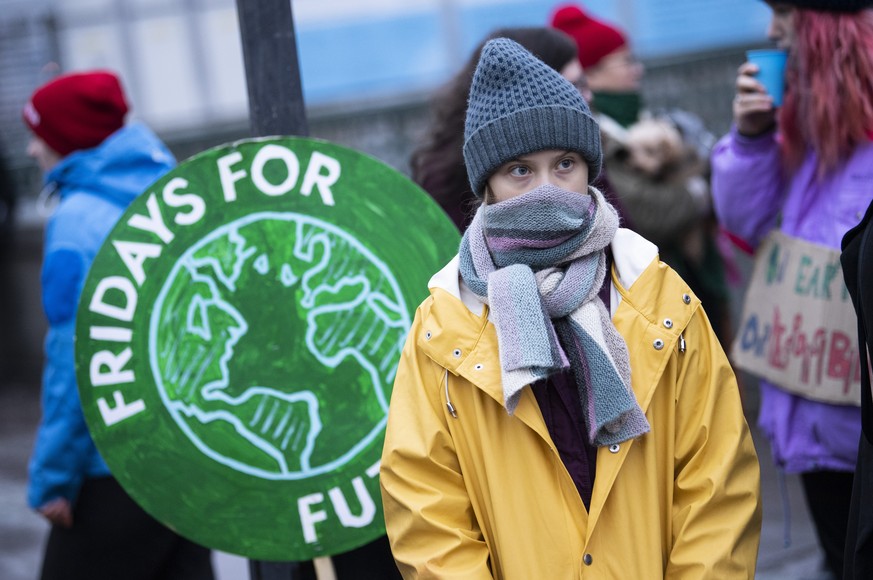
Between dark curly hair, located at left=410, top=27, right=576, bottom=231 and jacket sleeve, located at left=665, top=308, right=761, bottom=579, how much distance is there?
1151 millimetres

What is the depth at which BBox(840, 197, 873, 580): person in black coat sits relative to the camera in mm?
2359

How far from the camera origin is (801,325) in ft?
11.2

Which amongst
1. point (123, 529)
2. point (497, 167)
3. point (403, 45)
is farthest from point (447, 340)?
point (403, 45)

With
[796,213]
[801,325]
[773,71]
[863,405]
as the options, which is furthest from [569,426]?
[773,71]

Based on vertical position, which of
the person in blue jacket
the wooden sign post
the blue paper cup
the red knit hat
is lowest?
the person in blue jacket

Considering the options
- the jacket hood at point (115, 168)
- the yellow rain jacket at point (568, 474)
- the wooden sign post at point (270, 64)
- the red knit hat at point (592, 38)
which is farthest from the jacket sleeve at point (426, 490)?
the red knit hat at point (592, 38)

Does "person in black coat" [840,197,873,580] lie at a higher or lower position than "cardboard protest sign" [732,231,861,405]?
higher

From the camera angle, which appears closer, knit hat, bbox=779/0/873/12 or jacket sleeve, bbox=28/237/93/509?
knit hat, bbox=779/0/873/12

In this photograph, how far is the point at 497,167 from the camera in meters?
2.46

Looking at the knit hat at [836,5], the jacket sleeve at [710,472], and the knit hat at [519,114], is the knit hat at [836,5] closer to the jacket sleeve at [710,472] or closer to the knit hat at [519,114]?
the knit hat at [519,114]

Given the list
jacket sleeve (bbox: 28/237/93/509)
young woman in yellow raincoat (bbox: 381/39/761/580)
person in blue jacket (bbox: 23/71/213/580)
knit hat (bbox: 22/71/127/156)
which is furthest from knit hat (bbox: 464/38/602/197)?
knit hat (bbox: 22/71/127/156)

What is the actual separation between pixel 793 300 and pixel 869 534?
1.16 meters

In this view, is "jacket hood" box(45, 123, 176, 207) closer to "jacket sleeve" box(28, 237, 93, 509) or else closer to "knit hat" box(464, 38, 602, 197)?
"jacket sleeve" box(28, 237, 93, 509)

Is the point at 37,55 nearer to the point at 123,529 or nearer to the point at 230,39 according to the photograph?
the point at 230,39
